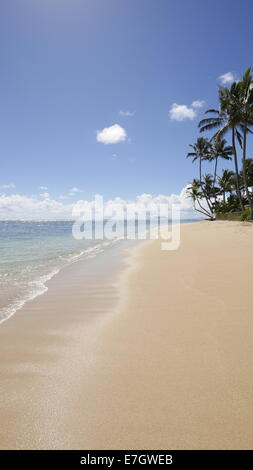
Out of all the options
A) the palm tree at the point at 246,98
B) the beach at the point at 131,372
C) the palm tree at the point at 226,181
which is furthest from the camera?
the palm tree at the point at 226,181

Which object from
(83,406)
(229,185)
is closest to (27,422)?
(83,406)

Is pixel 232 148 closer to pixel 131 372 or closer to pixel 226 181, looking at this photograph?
pixel 226 181

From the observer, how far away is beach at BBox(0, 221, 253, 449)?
1972 mm

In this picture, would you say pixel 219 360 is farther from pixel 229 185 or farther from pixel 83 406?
pixel 229 185

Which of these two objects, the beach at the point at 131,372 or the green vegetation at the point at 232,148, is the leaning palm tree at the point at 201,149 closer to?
the green vegetation at the point at 232,148

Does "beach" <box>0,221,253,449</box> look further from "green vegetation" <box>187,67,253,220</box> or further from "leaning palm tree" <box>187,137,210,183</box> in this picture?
"leaning palm tree" <box>187,137,210,183</box>

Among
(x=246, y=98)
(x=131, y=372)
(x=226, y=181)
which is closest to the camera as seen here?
(x=131, y=372)

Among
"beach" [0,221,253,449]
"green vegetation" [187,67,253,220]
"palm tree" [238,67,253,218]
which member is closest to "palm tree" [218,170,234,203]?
"green vegetation" [187,67,253,220]

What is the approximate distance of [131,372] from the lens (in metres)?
2.79

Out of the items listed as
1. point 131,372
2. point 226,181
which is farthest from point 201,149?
point 131,372

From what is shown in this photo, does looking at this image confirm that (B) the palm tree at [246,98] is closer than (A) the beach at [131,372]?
No

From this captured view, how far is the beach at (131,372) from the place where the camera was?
1.97 m

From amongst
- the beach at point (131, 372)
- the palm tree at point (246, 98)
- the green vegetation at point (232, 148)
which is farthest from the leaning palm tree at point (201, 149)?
the beach at point (131, 372)

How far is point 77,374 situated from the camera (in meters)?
2.79
